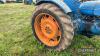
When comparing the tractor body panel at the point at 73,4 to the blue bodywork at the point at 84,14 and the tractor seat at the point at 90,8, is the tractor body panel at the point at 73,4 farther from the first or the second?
the tractor seat at the point at 90,8

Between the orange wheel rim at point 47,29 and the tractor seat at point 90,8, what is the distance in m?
0.68

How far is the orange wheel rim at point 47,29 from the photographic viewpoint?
549 centimetres

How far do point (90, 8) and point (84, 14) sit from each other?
9.1 inches

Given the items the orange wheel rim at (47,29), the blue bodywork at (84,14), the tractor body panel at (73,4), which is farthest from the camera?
the tractor body panel at (73,4)

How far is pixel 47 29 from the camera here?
18.5 feet

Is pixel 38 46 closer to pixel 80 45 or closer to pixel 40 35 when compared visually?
pixel 40 35

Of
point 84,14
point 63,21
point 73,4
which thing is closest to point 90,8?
point 84,14

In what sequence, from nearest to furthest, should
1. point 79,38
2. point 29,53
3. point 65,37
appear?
1. point 65,37
2. point 29,53
3. point 79,38

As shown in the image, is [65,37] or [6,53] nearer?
[65,37]

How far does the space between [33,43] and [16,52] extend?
674 millimetres

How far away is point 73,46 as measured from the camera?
5844mm

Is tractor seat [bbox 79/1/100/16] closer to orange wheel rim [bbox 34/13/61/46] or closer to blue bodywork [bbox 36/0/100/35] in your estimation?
blue bodywork [bbox 36/0/100/35]

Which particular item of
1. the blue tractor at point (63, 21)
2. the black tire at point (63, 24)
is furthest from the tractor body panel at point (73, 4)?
the black tire at point (63, 24)

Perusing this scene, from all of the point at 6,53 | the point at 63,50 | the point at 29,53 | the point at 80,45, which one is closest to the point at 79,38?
the point at 80,45
